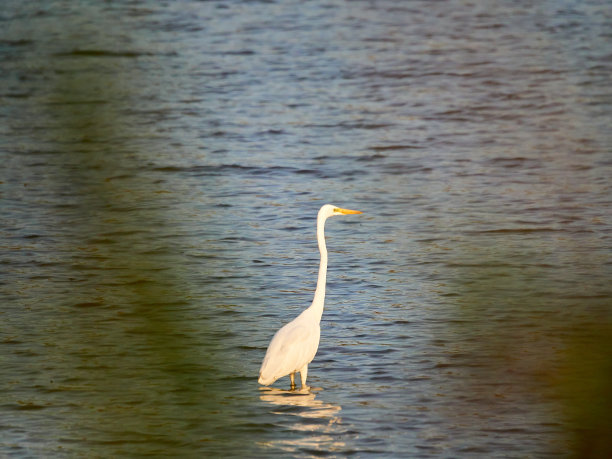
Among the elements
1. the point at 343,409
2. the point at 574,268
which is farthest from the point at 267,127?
the point at 343,409

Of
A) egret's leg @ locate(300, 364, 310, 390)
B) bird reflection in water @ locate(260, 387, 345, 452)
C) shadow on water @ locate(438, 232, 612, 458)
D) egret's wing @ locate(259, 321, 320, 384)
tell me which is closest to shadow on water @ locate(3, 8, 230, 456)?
shadow on water @ locate(438, 232, 612, 458)

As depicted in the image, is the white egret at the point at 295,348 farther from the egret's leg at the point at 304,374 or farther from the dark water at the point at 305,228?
the dark water at the point at 305,228

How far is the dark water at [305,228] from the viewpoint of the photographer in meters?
1.07

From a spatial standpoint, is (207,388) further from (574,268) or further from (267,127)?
(267,127)

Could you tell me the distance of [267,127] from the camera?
1278cm

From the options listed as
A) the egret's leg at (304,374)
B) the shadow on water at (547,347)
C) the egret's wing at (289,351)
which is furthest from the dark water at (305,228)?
the egret's wing at (289,351)

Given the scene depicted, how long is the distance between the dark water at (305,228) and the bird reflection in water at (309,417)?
0.06 ft

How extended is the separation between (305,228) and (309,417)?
3.84 m

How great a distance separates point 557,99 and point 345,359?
26.0 ft

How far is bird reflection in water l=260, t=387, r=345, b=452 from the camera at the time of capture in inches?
204

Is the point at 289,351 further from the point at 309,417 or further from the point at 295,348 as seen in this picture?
the point at 309,417

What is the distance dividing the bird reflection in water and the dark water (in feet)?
0.06

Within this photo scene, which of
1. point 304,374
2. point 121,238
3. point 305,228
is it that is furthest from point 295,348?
point 121,238

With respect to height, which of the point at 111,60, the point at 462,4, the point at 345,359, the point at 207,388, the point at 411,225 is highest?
the point at 111,60
